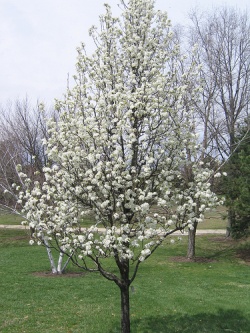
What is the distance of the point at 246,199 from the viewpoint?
46.6ft

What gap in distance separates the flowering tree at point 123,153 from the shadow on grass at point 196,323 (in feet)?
5.11

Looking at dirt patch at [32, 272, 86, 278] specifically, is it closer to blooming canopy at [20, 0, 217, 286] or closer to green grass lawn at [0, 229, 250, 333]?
green grass lawn at [0, 229, 250, 333]

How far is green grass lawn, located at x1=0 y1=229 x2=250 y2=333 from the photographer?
7.61 m

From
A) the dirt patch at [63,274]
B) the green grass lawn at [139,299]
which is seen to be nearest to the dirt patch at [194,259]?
the green grass lawn at [139,299]

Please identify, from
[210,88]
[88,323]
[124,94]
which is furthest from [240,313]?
[210,88]

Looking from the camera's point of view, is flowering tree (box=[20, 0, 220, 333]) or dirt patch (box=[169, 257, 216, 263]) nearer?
flowering tree (box=[20, 0, 220, 333])

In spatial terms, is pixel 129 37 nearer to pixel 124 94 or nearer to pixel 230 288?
pixel 124 94

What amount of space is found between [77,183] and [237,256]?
13.5m

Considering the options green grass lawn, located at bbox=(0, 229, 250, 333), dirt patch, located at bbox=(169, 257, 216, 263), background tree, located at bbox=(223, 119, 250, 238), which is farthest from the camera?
dirt patch, located at bbox=(169, 257, 216, 263)

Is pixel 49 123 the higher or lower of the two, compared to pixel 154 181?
higher

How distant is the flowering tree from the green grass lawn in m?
2.03

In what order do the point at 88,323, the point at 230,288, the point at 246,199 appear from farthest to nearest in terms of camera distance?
the point at 246,199 → the point at 230,288 → the point at 88,323

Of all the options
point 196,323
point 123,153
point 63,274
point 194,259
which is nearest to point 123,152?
point 123,153

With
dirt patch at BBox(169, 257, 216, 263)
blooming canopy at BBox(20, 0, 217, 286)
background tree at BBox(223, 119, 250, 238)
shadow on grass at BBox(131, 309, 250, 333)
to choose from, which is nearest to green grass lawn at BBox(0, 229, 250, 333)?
shadow on grass at BBox(131, 309, 250, 333)
